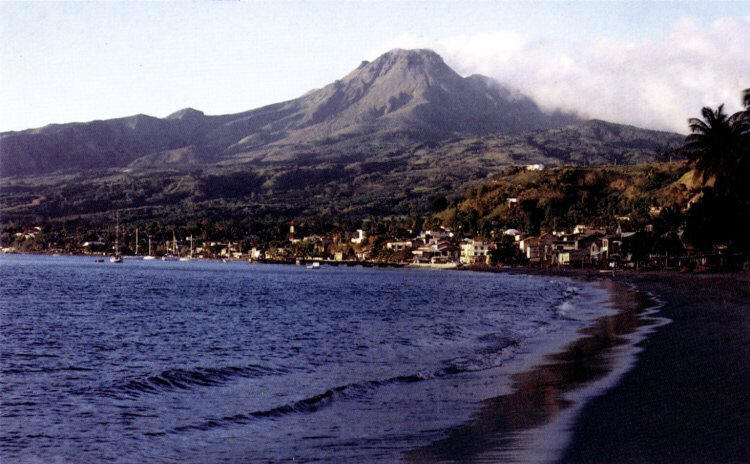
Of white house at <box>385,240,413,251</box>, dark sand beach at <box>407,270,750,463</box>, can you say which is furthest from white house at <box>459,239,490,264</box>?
dark sand beach at <box>407,270,750,463</box>

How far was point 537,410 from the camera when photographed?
621 inches

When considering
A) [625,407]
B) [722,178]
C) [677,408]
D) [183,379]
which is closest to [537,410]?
[625,407]

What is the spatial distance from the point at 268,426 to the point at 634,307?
3293 centimetres

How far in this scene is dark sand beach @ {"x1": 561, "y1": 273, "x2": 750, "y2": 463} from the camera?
1154 centimetres

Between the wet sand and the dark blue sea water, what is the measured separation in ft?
1.68

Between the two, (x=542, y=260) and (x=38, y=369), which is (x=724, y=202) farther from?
(x=542, y=260)

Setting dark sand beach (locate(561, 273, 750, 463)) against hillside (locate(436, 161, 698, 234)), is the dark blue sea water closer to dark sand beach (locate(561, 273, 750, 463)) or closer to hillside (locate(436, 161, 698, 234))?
dark sand beach (locate(561, 273, 750, 463))

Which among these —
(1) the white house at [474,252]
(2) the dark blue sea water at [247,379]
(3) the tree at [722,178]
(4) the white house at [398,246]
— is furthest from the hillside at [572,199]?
(2) the dark blue sea water at [247,379]

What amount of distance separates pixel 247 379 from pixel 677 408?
10.7 metres

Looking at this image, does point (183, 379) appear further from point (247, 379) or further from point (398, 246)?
point (398, 246)

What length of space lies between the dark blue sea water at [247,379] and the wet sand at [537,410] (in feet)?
1.68

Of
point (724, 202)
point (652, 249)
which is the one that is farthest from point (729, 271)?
point (652, 249)

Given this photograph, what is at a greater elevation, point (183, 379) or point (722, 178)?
point (722, 178)

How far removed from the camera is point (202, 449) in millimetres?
13633
